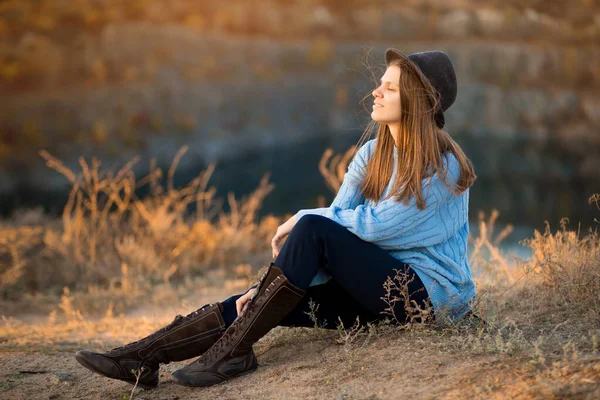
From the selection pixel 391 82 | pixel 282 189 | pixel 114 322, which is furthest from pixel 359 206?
pixel 282 189

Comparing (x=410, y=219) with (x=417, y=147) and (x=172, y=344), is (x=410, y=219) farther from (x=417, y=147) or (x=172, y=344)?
(x=172, y=344)

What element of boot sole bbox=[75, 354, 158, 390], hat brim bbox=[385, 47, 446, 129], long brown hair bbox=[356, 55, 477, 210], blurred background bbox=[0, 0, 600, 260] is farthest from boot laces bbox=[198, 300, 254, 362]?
blurred background bbox=[0, 0, 600, 260]

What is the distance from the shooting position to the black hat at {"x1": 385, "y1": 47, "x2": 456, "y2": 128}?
2.79 meters

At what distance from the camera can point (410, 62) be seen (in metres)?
2.77

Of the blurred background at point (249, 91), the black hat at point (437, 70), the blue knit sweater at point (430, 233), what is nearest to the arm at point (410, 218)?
the blue knit sweater at point (430, 233)

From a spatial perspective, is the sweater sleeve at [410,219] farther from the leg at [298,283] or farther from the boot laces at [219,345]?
the boot laces at [219,345]

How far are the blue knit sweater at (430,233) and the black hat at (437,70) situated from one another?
23 centimetres

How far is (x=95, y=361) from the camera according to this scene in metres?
2.72

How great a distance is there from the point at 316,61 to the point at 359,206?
17.0 meters

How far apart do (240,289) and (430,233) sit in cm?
307

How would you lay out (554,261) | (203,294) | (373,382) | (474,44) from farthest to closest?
(474,44), (203,294), (554,261), (373,382)

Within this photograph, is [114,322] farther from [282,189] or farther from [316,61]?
[316,61]

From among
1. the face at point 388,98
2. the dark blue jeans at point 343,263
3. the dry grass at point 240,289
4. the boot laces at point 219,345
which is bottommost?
the dry grass at point 240,289

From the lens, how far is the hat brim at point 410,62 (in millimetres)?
2775
